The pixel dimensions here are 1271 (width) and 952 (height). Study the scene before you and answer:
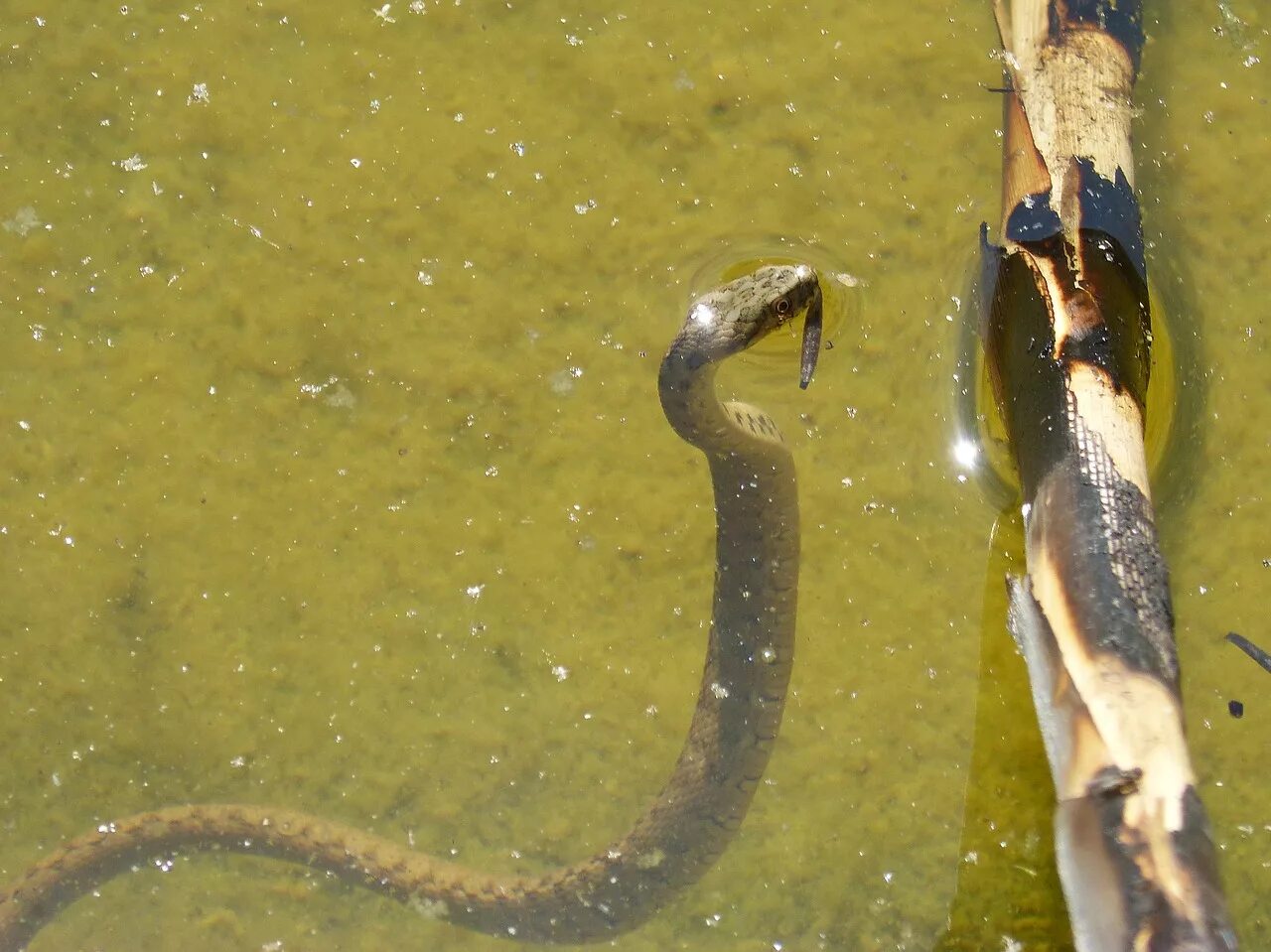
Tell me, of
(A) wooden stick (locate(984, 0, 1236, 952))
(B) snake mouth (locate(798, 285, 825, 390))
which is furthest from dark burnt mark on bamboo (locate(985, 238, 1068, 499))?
(B) snake mouth (locate(798, 285, 825, 390))

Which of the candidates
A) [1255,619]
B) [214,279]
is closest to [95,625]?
[214,279]

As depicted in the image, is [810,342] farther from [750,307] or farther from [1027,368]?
[1027,368]

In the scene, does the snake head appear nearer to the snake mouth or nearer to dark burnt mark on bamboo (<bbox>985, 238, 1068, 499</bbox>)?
the snake mouth

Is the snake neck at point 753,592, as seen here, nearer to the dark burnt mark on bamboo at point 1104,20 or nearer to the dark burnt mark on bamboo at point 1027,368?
the dark burnt mark on bamboo at point 1027,368

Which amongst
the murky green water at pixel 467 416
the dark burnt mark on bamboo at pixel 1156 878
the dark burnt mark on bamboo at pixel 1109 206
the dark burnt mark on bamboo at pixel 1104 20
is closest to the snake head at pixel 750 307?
the murky green water at pixel 467 416

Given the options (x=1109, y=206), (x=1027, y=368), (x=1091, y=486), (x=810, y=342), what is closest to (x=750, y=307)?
(x=810, y=342)

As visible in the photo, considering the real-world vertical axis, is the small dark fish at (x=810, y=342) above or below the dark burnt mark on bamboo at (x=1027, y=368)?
above

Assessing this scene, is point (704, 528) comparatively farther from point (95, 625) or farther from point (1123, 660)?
point (95, 625)
